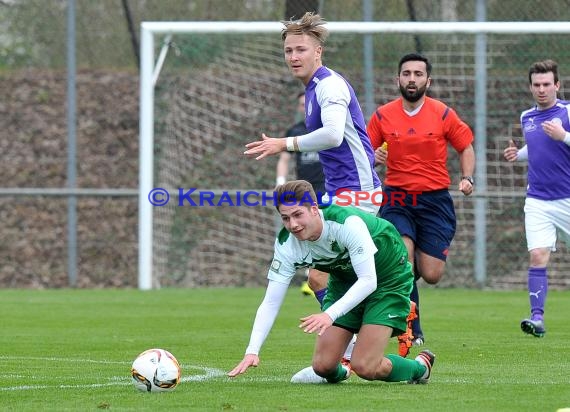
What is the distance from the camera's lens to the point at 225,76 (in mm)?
17844

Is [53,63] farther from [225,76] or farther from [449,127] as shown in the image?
[449,127]

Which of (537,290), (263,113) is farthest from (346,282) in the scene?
(263,113)

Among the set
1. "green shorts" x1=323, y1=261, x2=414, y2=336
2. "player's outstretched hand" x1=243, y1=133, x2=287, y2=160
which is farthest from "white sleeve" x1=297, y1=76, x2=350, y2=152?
"green shorts" x1=323, y1=261, x2=414, y2=336

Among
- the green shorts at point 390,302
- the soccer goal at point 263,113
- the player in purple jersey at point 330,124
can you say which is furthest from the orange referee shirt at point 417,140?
the soccer goal at point 263,113

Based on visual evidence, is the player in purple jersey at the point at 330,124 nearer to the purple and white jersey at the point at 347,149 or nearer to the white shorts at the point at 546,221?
the purple and white jersey at the point at 347,149

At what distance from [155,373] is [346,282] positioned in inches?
49.8

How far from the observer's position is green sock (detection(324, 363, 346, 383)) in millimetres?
6875

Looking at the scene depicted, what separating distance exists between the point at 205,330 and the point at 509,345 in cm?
286

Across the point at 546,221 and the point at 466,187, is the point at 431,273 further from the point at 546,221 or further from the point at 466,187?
the point at 546,221

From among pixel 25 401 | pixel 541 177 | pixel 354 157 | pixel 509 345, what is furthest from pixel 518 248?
pixel 25 401

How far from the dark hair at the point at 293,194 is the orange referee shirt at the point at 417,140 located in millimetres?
3411

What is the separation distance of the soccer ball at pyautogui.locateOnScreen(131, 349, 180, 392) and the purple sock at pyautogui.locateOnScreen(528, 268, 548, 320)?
14.1ft

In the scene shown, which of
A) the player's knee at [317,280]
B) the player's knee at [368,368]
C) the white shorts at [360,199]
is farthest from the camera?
the player's knee at [317,280]

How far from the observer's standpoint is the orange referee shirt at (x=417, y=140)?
9.58m
